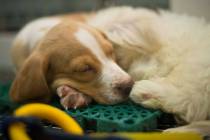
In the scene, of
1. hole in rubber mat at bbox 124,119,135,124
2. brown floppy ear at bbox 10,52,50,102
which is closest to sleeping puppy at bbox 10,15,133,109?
brown floppy ear at bbox 10,52,50,102

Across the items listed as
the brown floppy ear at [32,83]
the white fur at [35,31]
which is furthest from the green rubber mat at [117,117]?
the white fur at [35,31]

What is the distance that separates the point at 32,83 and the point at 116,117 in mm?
283

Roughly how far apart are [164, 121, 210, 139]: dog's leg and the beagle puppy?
43 millimetres

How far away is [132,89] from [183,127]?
0.19 metres

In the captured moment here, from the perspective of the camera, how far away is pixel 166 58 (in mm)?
1038

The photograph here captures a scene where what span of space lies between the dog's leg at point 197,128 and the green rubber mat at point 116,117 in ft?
0.18

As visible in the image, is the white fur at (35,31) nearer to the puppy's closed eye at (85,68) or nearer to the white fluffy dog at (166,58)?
the white fluffy dog at (166,58)

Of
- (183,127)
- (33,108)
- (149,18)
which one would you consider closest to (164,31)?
(149,18)

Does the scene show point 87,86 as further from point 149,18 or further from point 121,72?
point 149,18

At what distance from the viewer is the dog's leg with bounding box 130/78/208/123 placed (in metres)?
0.89

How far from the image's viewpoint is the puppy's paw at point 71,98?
1.00 metres

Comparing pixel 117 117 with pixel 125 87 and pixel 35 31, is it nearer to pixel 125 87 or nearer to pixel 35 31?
pixel 125 87

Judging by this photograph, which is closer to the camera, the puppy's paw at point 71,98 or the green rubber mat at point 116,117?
the green rubber mat at point 116,117

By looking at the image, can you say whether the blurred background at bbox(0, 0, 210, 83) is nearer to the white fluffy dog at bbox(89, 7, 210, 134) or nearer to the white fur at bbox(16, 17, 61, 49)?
the white fur at bbox(16, 17, 61, 49)
